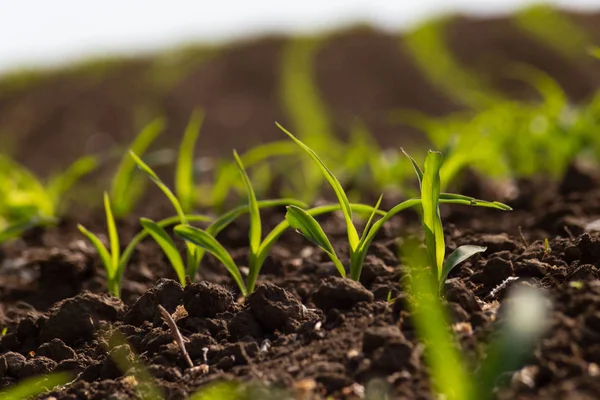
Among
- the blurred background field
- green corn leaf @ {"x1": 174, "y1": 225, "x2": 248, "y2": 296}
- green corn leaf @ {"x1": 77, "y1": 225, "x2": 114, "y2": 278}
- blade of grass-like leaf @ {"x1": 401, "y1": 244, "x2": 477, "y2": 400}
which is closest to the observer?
blade of grass-like leaf @ {"x1": 401, "y1": 244, "x2": 477, "y2": 400}

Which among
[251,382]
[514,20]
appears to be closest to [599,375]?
[251,382]

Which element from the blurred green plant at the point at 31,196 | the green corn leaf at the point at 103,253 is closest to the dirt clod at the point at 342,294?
the green corn leaf at the point at 103,253

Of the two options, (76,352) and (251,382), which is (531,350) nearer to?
(251,382)

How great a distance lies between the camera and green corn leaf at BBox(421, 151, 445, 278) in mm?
1582

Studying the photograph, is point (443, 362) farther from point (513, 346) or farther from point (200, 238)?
point (200, 238)

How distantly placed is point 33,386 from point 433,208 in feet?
2.99

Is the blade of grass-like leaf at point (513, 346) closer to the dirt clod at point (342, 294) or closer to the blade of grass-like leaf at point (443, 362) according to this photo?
the blade of grass-like leaf at point (443, 362)

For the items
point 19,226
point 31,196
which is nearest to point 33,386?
point 19,226

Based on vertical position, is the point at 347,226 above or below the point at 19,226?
above

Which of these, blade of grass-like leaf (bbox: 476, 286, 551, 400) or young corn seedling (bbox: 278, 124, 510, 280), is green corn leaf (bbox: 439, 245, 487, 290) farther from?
blade of grass-like leaf (bbox: 476, 286, 551, 400)

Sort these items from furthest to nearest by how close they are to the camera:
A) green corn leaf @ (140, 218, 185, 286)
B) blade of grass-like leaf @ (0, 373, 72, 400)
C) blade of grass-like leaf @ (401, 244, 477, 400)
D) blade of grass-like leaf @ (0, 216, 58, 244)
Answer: blade of grass-like leaf @ (0, 216, 58, 244) < green corn leaf @ (140, 218, 185, 286) < blade of grass-like leaf @ (0, 373, 72, 400) < blade of grass-like leaf @ (401, 244, 477, 400)

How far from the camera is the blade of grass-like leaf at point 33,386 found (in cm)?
148

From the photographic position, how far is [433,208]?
160 cm

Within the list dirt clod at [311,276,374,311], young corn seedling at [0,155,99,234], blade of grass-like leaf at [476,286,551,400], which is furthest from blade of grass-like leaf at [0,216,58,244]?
blade of grass-like leaf at [476,286,551,400]
